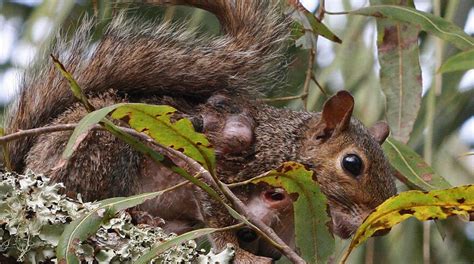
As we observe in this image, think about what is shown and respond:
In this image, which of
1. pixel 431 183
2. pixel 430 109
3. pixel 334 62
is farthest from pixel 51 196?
pixel 334 62

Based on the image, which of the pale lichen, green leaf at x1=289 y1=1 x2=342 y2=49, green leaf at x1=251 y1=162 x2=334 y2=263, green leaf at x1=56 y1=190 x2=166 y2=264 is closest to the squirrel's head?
green leaf at x1=289 y1=1 x2=342 y2=49

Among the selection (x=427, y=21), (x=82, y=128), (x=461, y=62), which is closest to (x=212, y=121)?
(x=427, y=21)

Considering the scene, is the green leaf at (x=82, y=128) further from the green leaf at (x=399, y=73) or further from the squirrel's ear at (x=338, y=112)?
the green leaf at (x=399, y=73)

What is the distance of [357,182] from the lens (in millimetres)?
1942

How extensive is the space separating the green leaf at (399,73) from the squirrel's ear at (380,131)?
8cm

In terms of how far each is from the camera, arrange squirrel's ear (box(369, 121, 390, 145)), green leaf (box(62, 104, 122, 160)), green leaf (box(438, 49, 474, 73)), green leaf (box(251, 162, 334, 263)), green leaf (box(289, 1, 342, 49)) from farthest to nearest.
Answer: squirrel's ear (box(369, 121, 390, 145)) < green leaf (box(289, 1, 342, 49)) < green leaf (box(438, 49, 474, 73)) < green leaf (box(251, 162, 334, 263)) < green leaf (box(62, 104, 122, 160))

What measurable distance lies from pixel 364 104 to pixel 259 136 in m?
0.48

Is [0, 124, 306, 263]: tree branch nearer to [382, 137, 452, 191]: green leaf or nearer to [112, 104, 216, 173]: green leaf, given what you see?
[112, 104, 216, 173]: green leaf

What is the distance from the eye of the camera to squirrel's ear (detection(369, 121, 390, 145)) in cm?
207

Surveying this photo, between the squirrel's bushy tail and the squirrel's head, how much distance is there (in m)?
0.23

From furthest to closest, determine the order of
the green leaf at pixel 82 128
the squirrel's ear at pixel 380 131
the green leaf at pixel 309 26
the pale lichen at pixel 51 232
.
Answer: the squirrel's ear at pixel 380 131 < the green leaf at pixel 309 26 < the pale lichen at pixel 51 232 < the green leaf at pixel 82 128

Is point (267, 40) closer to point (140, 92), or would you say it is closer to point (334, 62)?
point (334, 62)

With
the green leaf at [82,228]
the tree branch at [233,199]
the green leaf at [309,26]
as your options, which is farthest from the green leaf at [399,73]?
the green leaf at [82,228]

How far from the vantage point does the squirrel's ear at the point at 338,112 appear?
1902 mm
